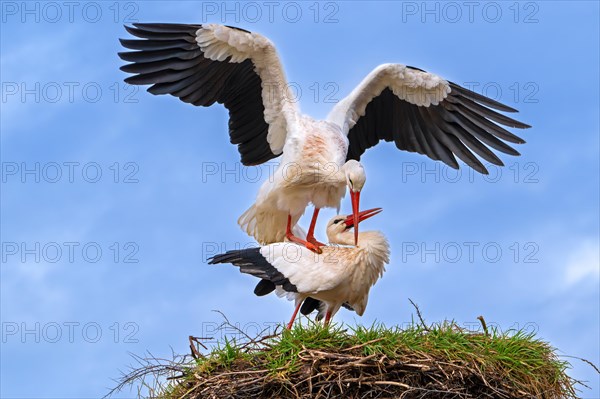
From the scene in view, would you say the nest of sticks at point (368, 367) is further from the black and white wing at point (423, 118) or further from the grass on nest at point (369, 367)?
the black and white wing at point (423, 118)

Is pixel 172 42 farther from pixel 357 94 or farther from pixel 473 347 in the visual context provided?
pixel 473 347

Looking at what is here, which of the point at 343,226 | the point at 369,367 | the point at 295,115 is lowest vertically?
the point at 369,367

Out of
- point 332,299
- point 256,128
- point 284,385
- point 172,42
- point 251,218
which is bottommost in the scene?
point 284,385

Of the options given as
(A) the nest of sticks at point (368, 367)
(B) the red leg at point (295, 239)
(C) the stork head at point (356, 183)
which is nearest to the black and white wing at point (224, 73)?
(B) the red leg at point (295, 239)

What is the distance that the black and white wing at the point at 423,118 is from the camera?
10336 mm

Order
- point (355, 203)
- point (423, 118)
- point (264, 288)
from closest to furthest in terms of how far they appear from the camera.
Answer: point (264, 288), point (355, 203), point (423, 118)

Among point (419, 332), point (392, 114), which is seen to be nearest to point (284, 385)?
point (419, 332)

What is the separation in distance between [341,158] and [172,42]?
1.82 metres

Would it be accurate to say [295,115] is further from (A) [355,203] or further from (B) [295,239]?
(A) [355,203]

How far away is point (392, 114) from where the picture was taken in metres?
10.8

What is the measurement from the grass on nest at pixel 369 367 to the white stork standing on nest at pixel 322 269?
27.7 inches

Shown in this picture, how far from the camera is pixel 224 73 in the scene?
1005 centimetres

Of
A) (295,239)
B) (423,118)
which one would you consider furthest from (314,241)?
(423,118)

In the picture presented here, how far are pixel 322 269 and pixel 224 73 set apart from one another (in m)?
2.47
